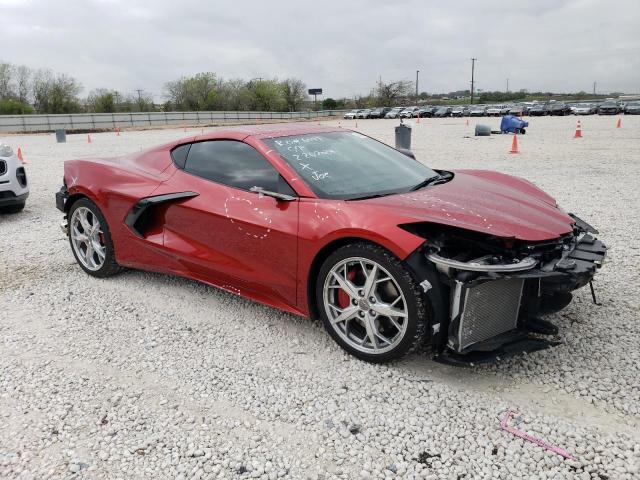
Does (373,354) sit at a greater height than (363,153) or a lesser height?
lesser

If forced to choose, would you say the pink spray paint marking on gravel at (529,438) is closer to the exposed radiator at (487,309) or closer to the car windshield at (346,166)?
the exposed radiator at (487,309)

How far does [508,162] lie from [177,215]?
34.6ft

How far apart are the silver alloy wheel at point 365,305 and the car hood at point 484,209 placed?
1.24ft

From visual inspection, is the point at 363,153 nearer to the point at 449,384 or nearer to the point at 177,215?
the point at 177,215

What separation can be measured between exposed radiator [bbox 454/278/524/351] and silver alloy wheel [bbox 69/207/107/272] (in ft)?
10.8

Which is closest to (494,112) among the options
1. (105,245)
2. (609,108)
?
(609,108)

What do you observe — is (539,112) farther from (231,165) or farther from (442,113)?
(231,165)

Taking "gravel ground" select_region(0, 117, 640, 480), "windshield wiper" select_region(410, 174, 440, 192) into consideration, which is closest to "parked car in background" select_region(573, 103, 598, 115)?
"gravel ground" select_region(0, 117, 640, 480)

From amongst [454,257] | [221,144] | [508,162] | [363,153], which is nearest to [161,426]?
[454,257]

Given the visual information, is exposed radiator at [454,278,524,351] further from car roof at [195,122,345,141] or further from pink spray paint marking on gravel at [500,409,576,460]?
car roof at [195,122,345,141]

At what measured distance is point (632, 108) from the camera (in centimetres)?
4344

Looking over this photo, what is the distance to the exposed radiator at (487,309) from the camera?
2768 mm

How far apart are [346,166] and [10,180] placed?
5478mm

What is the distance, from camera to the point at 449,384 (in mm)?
2957
